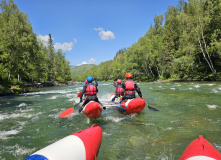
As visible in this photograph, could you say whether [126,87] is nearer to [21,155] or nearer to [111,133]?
[111,133]

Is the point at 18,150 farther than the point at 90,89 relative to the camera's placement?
No

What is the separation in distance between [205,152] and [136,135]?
2.75 m

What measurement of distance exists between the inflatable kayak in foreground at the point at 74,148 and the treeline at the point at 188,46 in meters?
25.1

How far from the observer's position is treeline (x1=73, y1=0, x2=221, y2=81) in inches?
899

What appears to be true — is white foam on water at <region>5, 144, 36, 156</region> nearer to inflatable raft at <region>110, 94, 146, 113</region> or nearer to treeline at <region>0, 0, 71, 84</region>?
inflatable raft at <region>110, 94, 146, 113</region>

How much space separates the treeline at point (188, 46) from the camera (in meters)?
22.8

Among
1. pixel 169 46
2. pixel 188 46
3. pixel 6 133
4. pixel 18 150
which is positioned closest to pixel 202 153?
pixel 18 150

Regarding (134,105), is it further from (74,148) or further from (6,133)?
(6,133)

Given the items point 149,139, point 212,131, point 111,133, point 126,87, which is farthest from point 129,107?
point 212,131

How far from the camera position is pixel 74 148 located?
8.20 ft

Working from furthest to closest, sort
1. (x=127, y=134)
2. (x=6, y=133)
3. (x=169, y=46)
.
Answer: (x=169, y=46) < (x=6, y=133) < (x=127, y=134)

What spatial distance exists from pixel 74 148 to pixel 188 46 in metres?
28.7

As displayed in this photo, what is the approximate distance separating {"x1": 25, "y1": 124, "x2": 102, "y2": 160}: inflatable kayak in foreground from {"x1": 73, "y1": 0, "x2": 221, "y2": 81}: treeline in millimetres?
25059

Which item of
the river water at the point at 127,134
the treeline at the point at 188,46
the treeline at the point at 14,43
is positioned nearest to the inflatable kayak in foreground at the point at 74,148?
the river water at the point at 127,134
